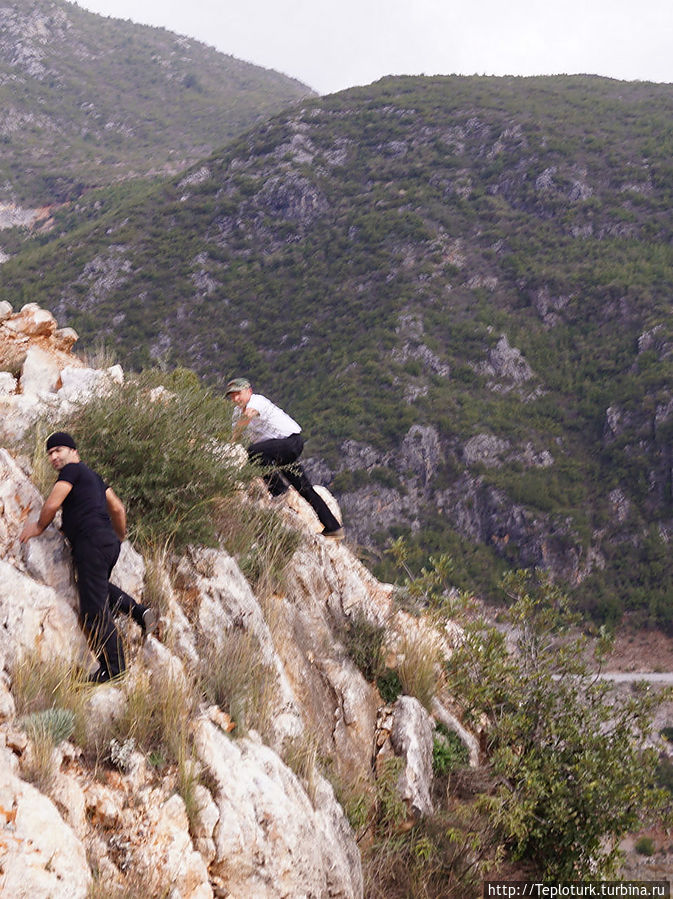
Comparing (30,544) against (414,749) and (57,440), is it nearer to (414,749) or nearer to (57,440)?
(57,440)

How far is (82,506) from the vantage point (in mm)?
Answer: 3963

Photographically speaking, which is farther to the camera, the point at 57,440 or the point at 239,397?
the point at 239,397

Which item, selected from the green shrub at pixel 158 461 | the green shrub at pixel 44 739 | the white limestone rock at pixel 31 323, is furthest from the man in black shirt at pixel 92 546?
the white limestone rock at pixel 31 323

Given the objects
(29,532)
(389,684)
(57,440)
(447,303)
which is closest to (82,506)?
(29,532)

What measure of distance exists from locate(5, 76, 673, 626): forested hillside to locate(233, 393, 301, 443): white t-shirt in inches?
862

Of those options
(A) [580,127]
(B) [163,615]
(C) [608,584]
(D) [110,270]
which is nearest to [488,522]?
(C) [608,584]

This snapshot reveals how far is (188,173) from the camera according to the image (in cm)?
6775

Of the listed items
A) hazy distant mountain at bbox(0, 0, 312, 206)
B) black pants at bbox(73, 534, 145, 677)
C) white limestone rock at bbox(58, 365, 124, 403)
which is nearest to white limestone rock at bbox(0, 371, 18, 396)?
white limestone rock at bbox(58, 365, 124, 403)

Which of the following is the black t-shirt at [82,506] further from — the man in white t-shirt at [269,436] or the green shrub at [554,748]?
the green shrub at [554,748]

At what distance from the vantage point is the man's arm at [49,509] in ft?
12.6

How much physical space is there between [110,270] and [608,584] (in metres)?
40.1

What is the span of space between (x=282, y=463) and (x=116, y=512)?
248 cm

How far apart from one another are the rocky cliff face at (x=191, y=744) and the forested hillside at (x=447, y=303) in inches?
904

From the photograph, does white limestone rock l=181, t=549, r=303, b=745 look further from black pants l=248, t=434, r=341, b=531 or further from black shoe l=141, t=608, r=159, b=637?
black pants l=248, t=434, r=341, b=531
